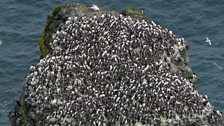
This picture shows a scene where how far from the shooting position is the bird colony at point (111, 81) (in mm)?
34719

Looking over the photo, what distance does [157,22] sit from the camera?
251 ft

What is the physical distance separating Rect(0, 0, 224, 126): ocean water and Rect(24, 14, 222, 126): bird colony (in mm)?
24394

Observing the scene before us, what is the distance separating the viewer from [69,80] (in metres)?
36.6

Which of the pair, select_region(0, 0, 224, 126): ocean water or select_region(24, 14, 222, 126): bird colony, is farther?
select_region(0, 0, 224, 126): ocean water

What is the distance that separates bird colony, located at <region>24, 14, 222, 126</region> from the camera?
114 ft

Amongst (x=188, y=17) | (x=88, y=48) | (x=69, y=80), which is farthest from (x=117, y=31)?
(x=188, y=17)

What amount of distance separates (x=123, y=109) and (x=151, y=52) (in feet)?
17.0

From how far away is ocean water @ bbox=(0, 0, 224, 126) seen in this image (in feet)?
219

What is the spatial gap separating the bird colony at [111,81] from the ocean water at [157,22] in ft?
80.0

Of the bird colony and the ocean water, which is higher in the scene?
the bird colony

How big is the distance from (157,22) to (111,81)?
40.7 m

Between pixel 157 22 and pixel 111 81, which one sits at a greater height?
pixel 111 81

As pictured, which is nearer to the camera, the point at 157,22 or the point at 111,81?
the point at 111,81

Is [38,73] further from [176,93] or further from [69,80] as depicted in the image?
[176,93]
